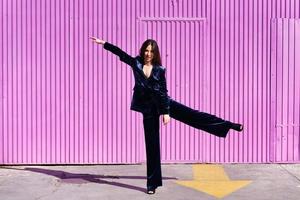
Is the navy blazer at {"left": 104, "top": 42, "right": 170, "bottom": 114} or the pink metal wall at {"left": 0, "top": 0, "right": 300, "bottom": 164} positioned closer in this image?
the navy blazer at {"left": 104, "top": 42, "right": 170, "bottom": 114}

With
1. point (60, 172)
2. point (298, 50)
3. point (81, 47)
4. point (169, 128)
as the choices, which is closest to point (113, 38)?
point (81, 47)

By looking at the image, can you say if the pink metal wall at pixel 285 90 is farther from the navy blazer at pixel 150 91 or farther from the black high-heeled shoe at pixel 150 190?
the black high-heeled shoe at pixel 150 190

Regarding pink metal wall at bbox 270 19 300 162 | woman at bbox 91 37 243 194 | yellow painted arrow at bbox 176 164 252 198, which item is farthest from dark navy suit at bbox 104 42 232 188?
pink metal wall at bbox 270 19 300 162

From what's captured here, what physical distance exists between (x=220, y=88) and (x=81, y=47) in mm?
2348

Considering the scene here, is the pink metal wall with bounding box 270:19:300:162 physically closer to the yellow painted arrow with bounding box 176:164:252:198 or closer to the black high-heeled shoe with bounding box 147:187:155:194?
the yellow painted arrow with bounding box 176:164:252:198

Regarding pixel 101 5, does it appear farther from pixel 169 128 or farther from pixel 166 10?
pixel 169 128

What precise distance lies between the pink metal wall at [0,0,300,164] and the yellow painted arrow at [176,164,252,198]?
0.55 m

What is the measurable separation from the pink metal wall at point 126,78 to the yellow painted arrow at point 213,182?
1.82ft

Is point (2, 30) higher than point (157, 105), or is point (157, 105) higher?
point (2, 30)

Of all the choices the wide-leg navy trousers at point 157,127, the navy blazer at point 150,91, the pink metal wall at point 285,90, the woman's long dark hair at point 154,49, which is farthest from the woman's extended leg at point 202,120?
the pink metal wall at point 285,90

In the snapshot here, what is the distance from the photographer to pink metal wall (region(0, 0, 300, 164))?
936 centimetres

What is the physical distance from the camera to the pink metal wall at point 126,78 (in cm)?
936

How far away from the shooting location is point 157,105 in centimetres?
744

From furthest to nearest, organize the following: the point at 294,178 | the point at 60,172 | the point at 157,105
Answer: the point at 60,172 → the point at 294,178 → the point at 157,105
